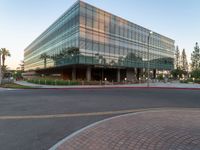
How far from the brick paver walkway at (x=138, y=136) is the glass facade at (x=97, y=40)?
3148 cm

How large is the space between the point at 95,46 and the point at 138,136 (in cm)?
3710

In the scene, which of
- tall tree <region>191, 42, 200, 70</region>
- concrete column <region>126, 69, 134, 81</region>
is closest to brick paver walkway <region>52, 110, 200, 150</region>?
concrete column <region>126, 69, 134, 81</region>

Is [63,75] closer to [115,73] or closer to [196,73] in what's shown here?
[115,73]

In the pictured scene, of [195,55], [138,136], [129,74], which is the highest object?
[195,55]

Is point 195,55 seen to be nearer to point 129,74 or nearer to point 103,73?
point 129,74

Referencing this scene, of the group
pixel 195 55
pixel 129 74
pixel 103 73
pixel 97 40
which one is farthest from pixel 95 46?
pixel 195 55

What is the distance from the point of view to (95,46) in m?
40.9

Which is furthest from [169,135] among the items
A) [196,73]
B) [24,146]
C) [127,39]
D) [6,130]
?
[196,73]

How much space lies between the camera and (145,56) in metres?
56.1

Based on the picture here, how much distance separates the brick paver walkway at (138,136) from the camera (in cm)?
432

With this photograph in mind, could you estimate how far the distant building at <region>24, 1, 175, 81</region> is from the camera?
38.6m

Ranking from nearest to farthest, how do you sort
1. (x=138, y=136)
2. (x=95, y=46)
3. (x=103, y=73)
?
(x=138, y=136) < (x=95, y=46) < (x=103, y=73)

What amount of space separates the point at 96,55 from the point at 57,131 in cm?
3585

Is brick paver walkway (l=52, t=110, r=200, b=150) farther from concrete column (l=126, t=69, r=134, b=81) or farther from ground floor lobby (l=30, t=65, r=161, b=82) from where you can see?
concrete column (l=126, t=69, r=134, b=81)
